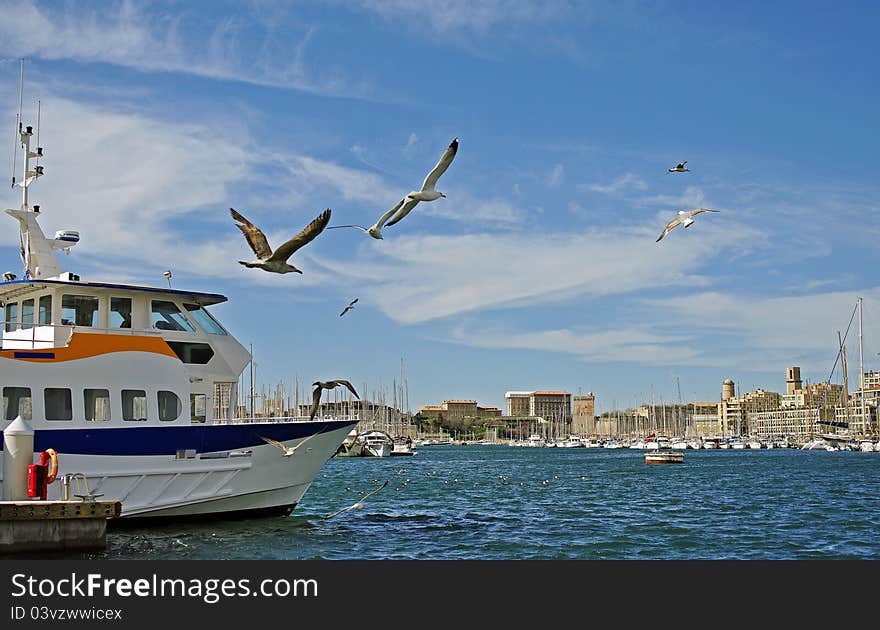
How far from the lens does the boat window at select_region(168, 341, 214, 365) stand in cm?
2045

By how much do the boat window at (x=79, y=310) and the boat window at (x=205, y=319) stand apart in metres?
1.86

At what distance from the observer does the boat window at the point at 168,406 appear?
1961 centimetres

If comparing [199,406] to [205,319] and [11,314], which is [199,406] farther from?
[11,314]

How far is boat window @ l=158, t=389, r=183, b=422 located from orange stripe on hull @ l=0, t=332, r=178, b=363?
2.52 feet

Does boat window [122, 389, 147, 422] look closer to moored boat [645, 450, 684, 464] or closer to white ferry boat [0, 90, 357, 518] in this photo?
white ferry boat [0, 90, 357, 518]

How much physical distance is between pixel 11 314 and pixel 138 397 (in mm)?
3668

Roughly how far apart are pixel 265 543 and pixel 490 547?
4.14 metres

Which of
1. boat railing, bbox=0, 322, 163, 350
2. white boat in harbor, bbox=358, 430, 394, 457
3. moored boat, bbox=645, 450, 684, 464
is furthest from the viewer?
white boat in harbor, bbox=358, 430, 394, 457

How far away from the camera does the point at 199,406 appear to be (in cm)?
2055

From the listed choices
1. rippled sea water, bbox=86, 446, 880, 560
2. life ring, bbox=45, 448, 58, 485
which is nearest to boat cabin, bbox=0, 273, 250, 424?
life ring, bbox=45, 448, 58, 485

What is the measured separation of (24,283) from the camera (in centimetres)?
1945
